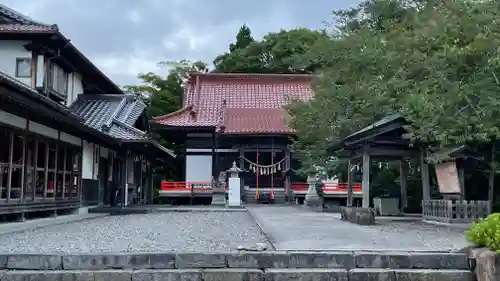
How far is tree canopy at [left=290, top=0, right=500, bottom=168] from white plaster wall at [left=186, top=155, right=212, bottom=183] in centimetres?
1236

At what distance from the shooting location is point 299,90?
33594 millimetres

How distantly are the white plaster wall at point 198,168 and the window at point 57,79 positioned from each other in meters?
10.8

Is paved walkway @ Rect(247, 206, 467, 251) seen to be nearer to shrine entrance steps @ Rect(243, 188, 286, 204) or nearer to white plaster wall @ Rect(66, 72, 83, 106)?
white plaster wall @ Rect(66, 72, 83, 106)

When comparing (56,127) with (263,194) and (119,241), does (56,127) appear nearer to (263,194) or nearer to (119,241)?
(119,241)

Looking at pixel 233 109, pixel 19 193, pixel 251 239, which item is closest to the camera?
pixel 251 239

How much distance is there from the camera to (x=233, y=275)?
244 inches

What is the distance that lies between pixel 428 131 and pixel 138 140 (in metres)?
11.5

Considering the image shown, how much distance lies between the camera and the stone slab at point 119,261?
6.31m

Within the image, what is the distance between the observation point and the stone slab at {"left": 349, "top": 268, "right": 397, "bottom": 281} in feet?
20.5

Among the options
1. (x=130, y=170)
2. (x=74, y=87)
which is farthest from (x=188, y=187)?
(x=74, y=87)

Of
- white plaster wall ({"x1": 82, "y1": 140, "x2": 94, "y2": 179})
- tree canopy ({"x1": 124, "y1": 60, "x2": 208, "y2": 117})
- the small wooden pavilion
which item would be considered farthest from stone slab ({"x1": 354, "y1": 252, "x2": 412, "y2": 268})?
tree canopy ({"x1": 124, "y1": 60, "x2": 208, "y2": 117})

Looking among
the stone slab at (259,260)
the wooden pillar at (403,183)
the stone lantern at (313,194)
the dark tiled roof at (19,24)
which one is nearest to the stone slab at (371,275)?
the stone slab at (259,260)

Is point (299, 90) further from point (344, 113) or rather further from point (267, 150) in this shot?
point (344, 113)

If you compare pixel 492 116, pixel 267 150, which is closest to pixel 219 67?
pixel 267 150
